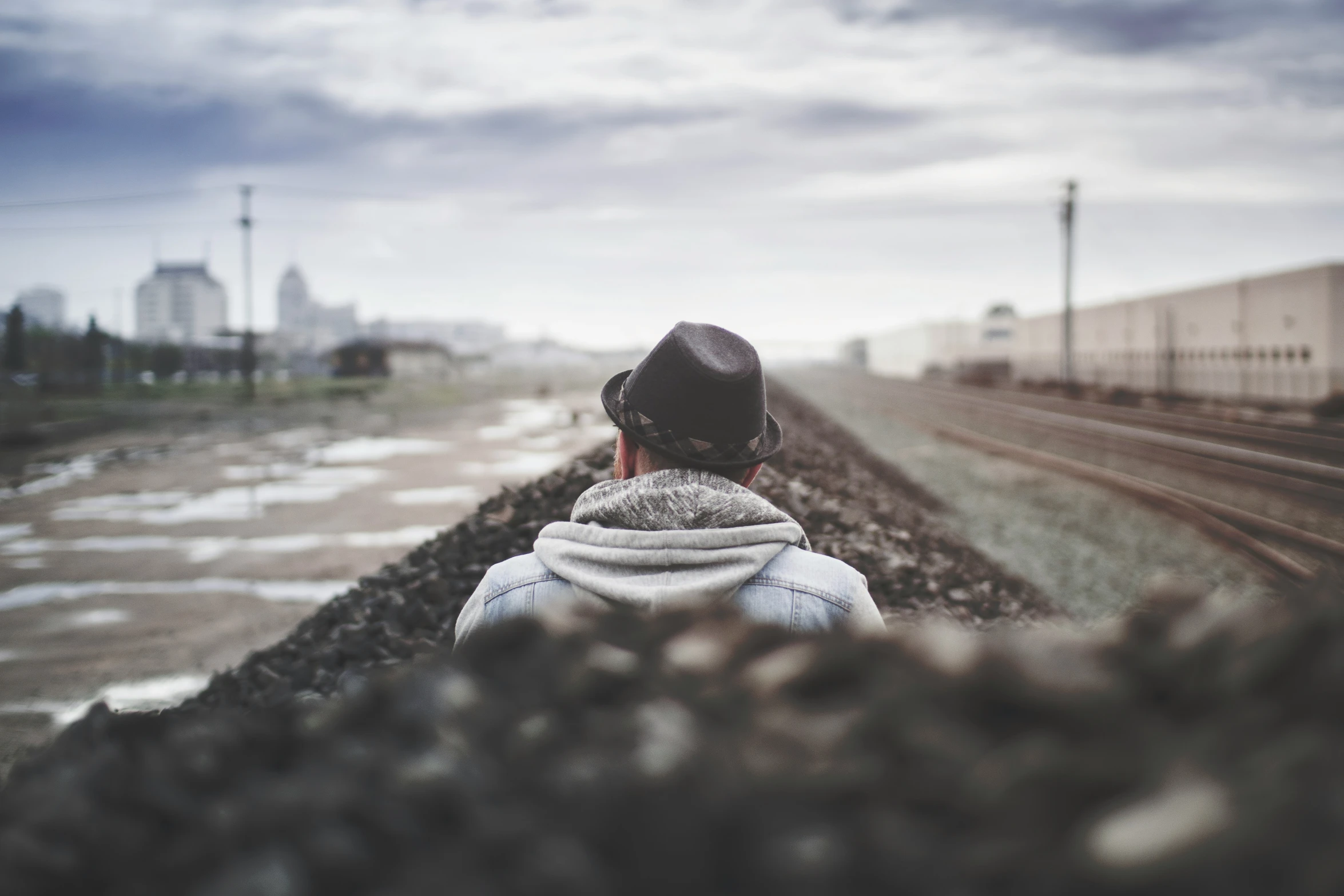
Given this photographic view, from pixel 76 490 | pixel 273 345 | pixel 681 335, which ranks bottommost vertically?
pixel 76 490

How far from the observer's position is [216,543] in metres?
12.3

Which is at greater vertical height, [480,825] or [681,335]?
[681,335]

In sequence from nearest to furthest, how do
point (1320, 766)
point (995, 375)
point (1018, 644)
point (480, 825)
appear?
point (1320, 766) → point (480, 825) → point (1018, 644) → point (995, 375)

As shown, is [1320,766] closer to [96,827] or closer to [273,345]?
[96,827]

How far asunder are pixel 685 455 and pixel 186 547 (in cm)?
1203

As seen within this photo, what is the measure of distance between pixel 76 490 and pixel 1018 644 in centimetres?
2069

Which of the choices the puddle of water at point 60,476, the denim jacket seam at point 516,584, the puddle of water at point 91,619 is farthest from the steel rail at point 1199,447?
the puddle of water at point 60,476

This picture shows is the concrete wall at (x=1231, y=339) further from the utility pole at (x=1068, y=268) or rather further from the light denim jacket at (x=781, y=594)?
the light denim jacket at (x=781, y=594)

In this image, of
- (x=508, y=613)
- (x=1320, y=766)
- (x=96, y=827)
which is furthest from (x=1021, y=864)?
(x=508, y=613)

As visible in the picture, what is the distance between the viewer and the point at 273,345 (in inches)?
5221

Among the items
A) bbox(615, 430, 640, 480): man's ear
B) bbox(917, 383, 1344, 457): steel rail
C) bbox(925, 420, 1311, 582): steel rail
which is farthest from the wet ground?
bbox(917, 383, 1344, 457): steel rail

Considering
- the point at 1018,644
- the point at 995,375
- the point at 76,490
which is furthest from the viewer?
the point at 995,375

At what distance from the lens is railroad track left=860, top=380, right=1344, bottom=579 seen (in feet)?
38.8

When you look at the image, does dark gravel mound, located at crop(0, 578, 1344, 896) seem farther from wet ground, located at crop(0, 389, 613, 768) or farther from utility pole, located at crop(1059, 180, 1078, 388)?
utility pole, located at crop(1059, 180, 1078, 388)
